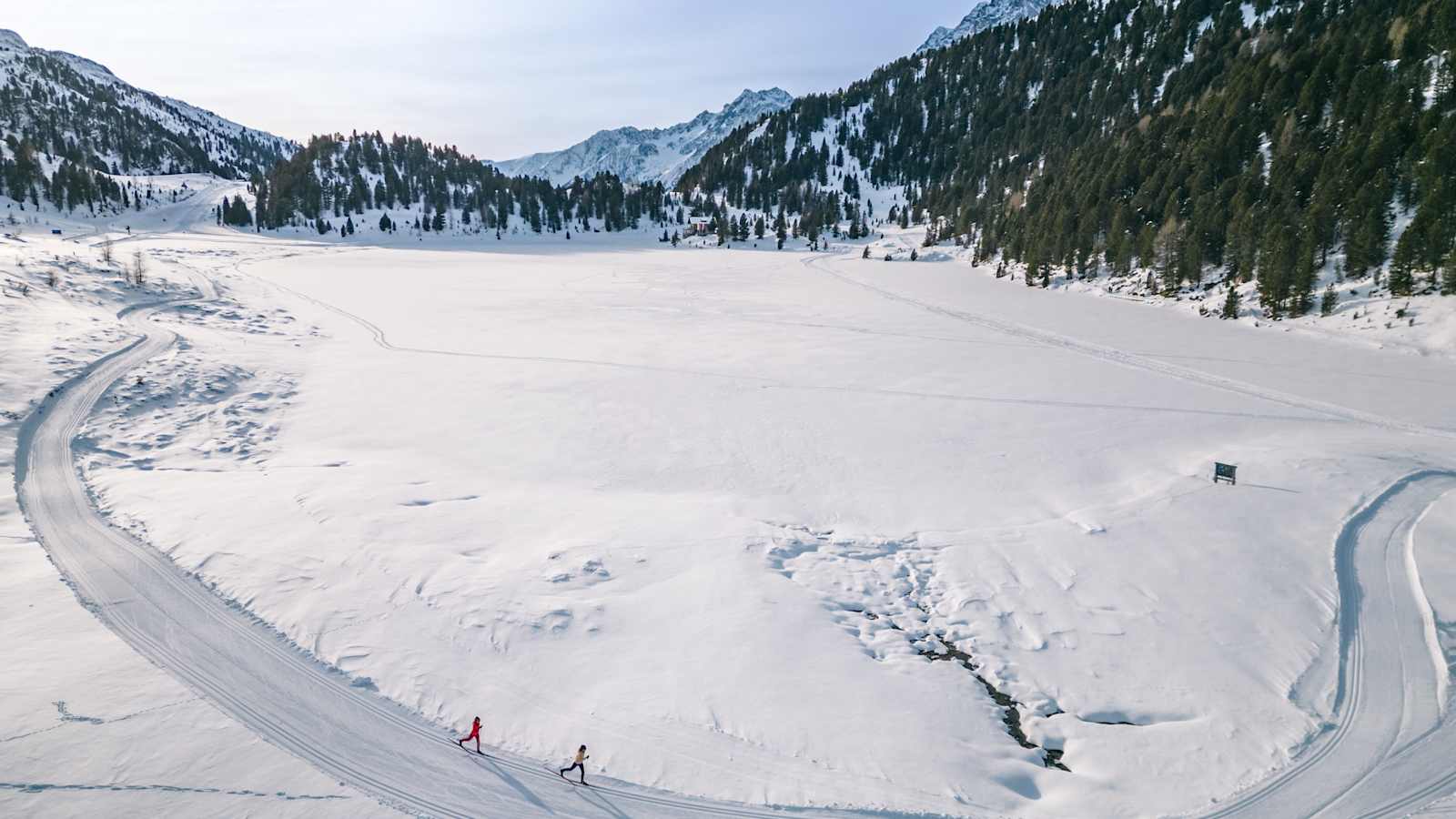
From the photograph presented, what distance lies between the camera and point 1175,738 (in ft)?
35.8

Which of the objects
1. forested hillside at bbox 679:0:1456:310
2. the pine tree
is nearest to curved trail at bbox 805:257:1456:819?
forested hillside at bbox 679:0:1456:310

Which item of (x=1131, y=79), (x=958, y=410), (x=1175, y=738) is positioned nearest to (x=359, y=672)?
(x=1175, y=738)

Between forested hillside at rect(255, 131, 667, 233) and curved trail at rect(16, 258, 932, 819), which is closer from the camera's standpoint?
curved trail at rect(16, 258, 932, 819)

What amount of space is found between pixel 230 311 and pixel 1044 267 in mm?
75747

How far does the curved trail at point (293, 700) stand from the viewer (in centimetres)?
1003

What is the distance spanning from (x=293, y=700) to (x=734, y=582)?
9091mm

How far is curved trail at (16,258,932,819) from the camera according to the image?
10031 mm

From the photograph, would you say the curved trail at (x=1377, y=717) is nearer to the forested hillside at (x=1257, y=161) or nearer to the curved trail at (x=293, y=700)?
the curved trail at (x=293, y=700)

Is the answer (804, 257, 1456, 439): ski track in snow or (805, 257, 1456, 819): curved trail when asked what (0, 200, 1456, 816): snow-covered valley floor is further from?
(804, 257, 1456, 439): ski track in snow

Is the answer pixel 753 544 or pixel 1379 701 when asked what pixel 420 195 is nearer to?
pixel 753 544

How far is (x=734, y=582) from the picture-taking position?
1498 cm

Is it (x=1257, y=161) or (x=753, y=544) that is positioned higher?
(x=1257, y=161)

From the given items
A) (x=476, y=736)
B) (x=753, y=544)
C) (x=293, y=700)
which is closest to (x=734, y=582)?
(x=753, y=544)

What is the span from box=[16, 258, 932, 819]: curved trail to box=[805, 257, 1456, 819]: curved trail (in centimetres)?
842
